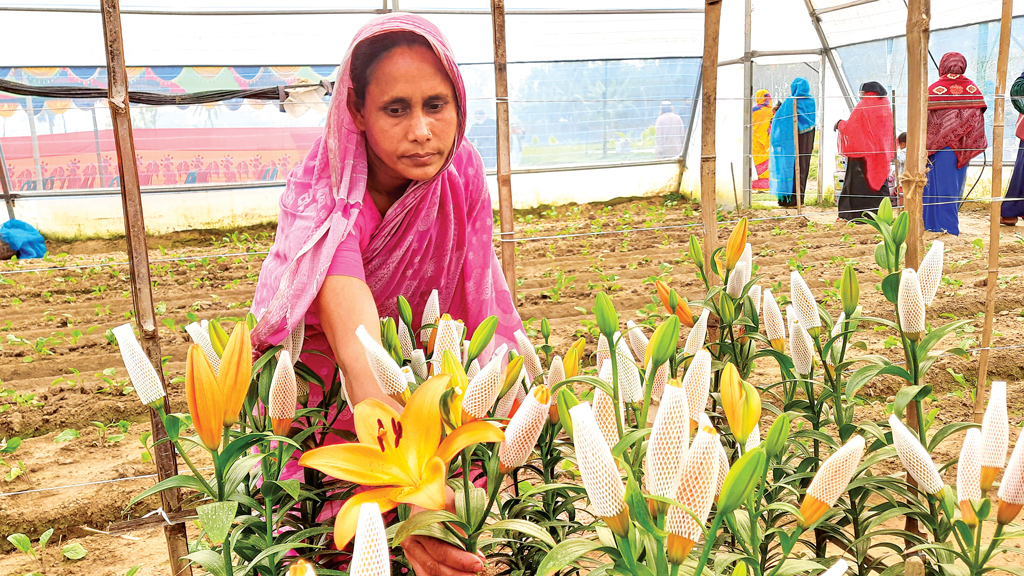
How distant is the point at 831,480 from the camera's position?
2.14 ft

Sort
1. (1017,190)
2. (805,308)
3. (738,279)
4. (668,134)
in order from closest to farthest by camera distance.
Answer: (805,308) < (738,279) < (1017,190) < (668,134)

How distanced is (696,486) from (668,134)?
8.44m

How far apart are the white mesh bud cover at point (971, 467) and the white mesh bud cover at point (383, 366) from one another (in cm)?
53

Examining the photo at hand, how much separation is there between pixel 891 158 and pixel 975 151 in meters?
1.08

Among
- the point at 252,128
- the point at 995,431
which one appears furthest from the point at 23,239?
the point at 995,431

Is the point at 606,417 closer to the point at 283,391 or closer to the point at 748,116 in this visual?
the point at 283,391

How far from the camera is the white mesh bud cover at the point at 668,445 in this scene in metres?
0.55

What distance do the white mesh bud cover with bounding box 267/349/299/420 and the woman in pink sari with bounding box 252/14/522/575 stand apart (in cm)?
13

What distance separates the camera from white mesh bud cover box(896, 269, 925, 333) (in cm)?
86

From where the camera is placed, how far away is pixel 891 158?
7020mm

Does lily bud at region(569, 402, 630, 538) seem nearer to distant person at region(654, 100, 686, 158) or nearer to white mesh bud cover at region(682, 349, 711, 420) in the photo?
white mesh bud cover at region(682, 349, 711, 420)

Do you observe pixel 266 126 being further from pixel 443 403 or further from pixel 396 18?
pixel 443 403

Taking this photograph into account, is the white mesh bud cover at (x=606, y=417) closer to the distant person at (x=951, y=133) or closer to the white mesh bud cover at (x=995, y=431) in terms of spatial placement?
the white mesh bud cover at (x=995, y=431)

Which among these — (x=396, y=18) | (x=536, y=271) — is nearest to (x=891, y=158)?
(x=536, y=271)
